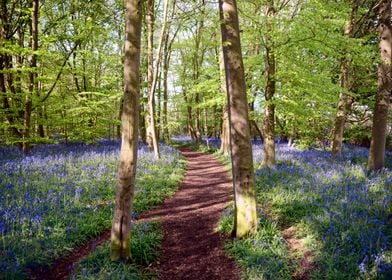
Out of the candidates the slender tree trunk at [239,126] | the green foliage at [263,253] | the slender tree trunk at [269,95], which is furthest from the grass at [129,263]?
the slender tree trunk at [269,95]

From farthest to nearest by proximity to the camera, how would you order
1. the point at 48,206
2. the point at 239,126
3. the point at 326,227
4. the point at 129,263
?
the point at 48,206, the point at 239,126, the point at 326,227, the point at 129,263

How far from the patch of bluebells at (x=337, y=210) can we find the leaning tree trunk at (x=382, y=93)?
64 cm

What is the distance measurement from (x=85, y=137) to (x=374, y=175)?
1487cm

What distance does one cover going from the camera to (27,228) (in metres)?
5.45

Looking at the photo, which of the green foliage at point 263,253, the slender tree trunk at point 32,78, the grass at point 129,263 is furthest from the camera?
the slender tree trunk at point 32,78

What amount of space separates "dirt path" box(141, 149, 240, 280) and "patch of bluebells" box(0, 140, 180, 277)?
1.38 meters

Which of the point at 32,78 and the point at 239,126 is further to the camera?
the point at 32,78

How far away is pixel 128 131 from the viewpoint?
4.64 meters

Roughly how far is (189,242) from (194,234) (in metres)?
0.41

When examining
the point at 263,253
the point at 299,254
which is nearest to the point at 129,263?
the point at 263,253

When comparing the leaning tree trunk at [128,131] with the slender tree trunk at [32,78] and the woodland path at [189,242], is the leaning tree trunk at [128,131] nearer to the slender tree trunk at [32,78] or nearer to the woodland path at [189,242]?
the woodland path at [189,242]

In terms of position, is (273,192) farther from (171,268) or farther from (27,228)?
(27,228)

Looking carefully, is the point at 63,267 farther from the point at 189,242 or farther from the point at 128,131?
the point at 128,131

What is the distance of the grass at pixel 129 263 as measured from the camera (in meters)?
4.42
